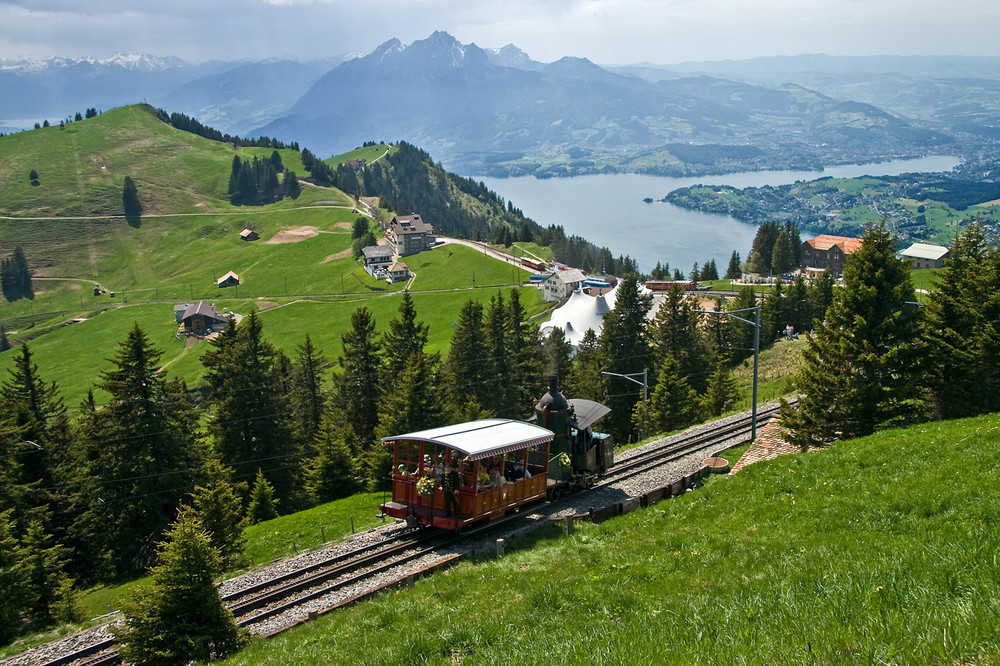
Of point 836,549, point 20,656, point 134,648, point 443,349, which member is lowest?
point 443,349

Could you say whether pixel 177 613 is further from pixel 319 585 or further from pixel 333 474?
pixel 333 474

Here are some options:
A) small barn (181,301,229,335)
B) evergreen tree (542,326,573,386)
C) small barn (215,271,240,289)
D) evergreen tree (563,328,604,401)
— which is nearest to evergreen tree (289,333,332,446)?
evergreen tree (542,326,573,386)

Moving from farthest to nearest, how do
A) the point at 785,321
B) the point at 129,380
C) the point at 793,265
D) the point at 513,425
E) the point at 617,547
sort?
the point at 793,265
the point at 785,321
the point at 129,380
the point at 513,425
the point at 617,547

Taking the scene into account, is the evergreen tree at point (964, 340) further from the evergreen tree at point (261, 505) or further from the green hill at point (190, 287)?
the green hill at point (190, 287)

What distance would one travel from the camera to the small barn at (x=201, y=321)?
13650 cm

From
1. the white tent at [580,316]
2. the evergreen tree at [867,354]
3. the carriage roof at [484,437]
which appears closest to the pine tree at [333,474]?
the carriage roof at [484,437]

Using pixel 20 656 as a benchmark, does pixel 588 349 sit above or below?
below

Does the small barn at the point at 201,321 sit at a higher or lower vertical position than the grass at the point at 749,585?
lower

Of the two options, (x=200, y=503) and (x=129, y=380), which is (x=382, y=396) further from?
(x=200, y=503)

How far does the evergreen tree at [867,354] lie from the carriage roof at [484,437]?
12787 millimetres

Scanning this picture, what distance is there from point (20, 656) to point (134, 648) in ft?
19.0

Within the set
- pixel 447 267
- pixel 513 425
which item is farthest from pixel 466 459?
pixel 447 267

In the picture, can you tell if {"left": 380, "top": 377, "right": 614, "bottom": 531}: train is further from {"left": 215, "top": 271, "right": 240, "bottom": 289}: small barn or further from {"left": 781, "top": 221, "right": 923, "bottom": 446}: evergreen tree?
{"left": 215, "top": 271, "right": 240, "bottom": 289}: small barn

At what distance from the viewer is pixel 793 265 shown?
5930 inches
